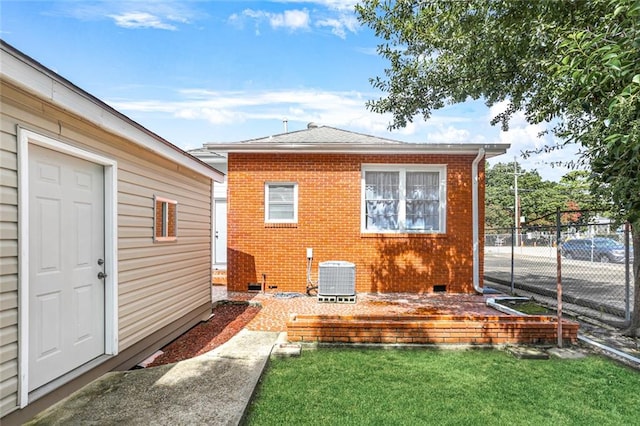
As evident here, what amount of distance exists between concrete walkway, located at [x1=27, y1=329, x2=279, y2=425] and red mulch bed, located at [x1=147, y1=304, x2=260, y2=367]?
0.78 meters

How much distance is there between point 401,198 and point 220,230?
19.5 ft

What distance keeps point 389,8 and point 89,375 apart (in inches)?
261

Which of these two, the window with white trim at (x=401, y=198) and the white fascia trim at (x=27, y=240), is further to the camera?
the window with white trim at (x=401, y=198)

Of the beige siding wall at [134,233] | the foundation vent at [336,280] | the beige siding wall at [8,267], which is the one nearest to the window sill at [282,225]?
the foundation vent at [336,280]

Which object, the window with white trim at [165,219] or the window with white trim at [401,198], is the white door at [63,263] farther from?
the window with white trim at [401,198]

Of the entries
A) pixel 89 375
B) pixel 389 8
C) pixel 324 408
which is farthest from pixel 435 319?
pixel 389 8

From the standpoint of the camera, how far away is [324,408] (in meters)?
3.15

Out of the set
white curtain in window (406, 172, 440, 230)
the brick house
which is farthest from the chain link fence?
white curtain in window (406, 172, 440, 230)

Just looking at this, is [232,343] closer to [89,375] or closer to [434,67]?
[89,375]

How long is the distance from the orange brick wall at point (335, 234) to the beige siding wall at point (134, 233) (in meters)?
1.86

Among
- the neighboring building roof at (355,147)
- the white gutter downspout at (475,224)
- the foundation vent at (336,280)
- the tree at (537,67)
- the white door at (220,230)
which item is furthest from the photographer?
the white door at (220,230)

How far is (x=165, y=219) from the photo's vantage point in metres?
5.10

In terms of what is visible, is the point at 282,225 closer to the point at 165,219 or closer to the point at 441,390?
the point at 165,219

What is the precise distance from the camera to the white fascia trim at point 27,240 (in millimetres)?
2652
